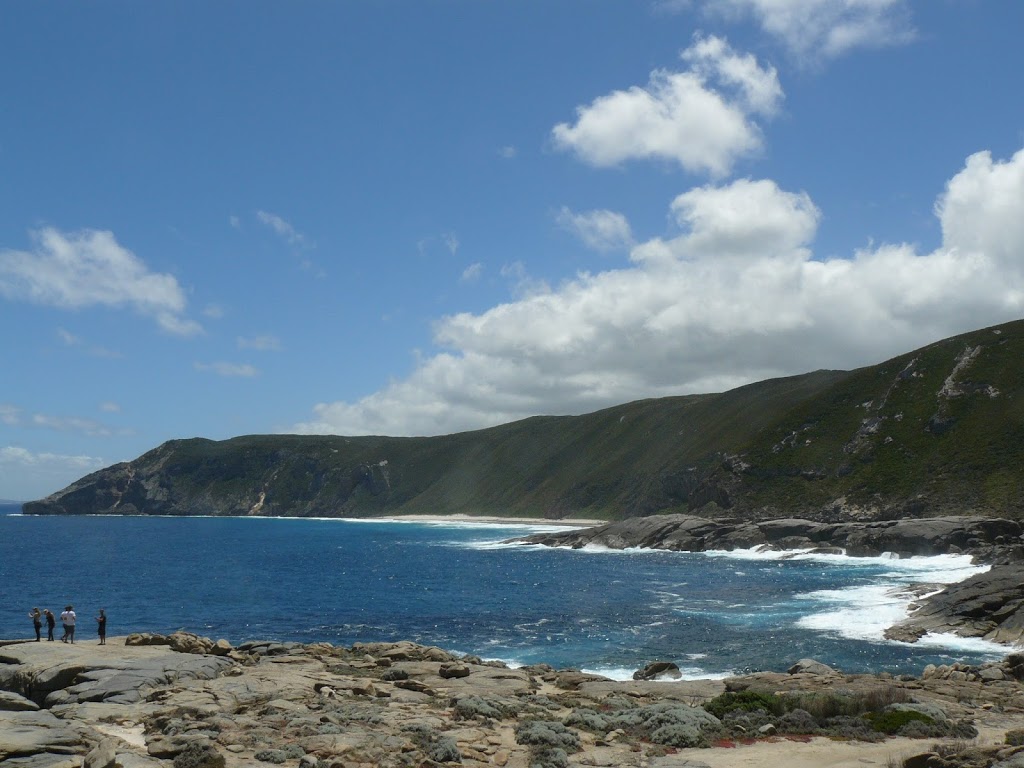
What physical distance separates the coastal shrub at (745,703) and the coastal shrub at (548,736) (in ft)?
21.0

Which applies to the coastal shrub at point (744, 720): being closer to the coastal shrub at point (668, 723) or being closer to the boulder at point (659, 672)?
the coastal shrub at point (668, 723)

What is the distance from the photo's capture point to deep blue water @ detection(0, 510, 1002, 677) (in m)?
49.1

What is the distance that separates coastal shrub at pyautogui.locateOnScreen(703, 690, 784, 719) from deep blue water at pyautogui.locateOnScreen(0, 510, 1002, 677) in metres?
15.2

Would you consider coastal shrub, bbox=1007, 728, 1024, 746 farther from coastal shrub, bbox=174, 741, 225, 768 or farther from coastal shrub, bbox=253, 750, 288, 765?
coastal shrub, bbox=174, 741, 225, 768

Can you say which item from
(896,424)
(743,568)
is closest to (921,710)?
(743,568)

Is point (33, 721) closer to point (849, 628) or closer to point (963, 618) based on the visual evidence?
point (849, 628)

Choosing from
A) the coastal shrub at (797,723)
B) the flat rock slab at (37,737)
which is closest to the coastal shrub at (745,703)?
the coastal shrub at (797,723)

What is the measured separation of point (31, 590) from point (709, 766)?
3250 inches

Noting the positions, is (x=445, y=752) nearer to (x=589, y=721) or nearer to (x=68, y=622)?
(x=589, y=721)

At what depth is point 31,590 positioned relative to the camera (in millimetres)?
81625

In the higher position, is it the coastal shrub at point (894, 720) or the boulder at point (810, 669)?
the coastal shrub at point (894, 720)

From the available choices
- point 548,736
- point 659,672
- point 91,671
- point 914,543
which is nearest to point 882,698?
point 548,736

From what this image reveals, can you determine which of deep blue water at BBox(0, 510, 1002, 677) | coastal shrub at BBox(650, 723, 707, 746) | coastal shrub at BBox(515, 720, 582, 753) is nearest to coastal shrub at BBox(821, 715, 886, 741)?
coastal shrub at BBox(650, 723, 707, 746)

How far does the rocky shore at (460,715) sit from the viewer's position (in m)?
21.4
